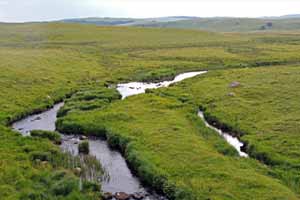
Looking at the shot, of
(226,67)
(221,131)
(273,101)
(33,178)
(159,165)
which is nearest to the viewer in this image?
(33,178)

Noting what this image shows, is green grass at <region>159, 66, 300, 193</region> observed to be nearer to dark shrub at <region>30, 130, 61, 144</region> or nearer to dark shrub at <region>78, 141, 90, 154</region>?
dark shrub at <region>78, 141, 90, 154</region>

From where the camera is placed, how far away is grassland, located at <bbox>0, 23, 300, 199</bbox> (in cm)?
2534

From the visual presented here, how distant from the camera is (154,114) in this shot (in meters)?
41.2

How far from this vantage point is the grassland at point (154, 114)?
2534cm

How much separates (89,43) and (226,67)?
164ft

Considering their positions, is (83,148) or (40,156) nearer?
A: (40,156)

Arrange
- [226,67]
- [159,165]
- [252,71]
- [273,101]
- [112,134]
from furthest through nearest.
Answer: [226,67] < [252,71] < [273,101] < [112,134] < [159,165]

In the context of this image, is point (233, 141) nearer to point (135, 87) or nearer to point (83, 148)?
point (83, 148)

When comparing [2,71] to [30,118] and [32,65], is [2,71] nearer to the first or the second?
[32,65]

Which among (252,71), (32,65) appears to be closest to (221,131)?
(252,71)

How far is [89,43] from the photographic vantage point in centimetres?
11450

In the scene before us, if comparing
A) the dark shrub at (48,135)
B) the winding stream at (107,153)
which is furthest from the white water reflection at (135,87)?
the dark shrub at (48,135)

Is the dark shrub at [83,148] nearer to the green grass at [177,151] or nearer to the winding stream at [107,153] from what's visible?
the winding stream at [107,153]

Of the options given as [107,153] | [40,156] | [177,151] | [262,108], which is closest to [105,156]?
[107,153]
